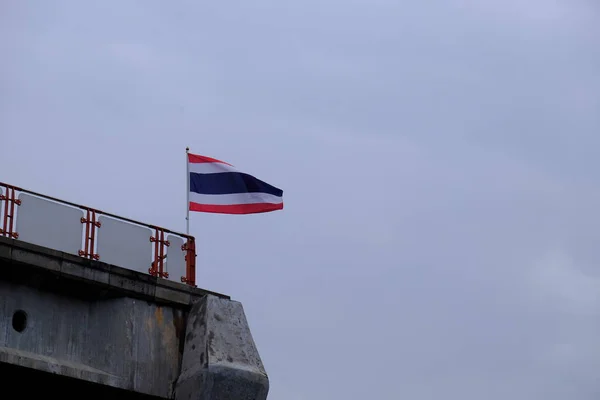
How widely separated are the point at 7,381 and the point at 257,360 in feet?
14.7

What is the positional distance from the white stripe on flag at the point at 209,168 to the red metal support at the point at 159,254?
7.32ft

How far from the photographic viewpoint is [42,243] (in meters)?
19.7

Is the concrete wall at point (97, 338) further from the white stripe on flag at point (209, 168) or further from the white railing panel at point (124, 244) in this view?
the white stripe on flag at point (209, 168)

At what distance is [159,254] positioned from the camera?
21.3 m

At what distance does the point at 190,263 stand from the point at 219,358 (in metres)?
2.30

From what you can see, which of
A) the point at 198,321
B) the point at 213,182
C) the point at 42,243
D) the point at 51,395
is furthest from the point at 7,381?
the point at 213,182

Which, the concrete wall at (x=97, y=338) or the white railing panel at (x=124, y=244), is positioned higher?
the white railing panel at (x=124, y=244)

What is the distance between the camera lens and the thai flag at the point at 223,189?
915 inches

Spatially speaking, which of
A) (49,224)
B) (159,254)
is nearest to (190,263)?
(159,254)

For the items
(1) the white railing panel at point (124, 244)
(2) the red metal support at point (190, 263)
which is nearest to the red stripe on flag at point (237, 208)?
(2) the red metal support at point (190, 263)

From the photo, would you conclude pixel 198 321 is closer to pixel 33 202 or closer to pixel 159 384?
pixel 159 384

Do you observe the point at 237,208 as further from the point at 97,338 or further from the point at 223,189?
the point at 97,338

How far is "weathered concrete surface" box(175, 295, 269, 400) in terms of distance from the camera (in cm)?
Answer: 1986

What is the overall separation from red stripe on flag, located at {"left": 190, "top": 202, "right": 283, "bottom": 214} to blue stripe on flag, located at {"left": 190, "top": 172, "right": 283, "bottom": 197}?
0.28 metres
